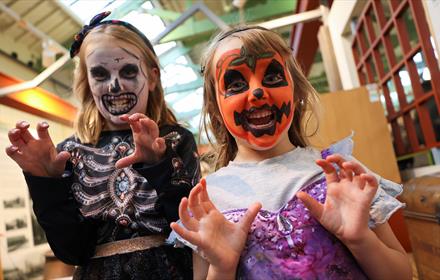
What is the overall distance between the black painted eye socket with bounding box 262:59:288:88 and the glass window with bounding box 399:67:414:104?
1.79 metres

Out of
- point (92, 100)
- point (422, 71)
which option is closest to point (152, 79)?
point (92, 100)

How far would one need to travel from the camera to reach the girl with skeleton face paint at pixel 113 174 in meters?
0.90

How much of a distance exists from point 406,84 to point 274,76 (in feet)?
6.32

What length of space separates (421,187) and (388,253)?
110 centimetres

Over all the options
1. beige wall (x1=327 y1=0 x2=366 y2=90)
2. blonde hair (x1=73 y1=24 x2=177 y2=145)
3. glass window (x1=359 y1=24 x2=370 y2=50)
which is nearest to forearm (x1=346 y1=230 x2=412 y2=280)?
blonde hair (x1=73 y1=24 x2=177 y2=145)

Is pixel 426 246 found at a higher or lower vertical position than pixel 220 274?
lower

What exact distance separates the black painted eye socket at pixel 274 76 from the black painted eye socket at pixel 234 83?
5cm

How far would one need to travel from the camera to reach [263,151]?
90 cm

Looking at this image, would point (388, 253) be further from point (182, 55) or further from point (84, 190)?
point (182, 55)

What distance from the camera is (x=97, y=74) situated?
1050mm

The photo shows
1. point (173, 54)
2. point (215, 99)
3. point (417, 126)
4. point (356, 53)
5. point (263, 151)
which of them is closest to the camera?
point (263, 151)

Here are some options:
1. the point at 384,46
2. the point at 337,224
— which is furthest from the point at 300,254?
the point at 384,46

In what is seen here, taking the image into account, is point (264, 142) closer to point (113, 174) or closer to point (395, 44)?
point (113, 174)

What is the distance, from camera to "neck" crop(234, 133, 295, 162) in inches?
35.3
